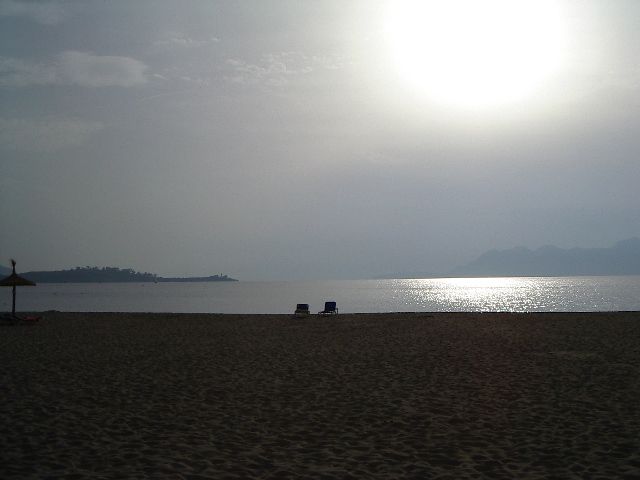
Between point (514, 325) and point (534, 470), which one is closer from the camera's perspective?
point (534, 470)

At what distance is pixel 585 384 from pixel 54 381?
35.0 ft

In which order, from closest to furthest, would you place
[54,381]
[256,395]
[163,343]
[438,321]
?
1. [256,395]
2. [54,381]
3. [163,343]
4. [438,321]

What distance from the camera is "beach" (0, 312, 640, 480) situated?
19.8ft

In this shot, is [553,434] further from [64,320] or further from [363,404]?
[64,320]

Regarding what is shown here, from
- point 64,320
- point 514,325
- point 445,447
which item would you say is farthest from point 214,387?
point 64,320

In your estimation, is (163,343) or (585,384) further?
(163,343)

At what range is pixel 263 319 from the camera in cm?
2869

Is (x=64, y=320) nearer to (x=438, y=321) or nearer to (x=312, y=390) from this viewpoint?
(x=438, y=321)

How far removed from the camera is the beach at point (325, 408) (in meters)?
6.04

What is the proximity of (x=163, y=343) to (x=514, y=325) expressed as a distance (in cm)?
1430

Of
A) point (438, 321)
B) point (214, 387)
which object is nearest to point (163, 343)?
point (214, 387)

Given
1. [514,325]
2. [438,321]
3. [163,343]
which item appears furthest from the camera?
[438,321]

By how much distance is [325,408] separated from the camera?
28.7 ft

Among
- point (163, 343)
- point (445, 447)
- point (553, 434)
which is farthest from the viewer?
point (163, 343)
